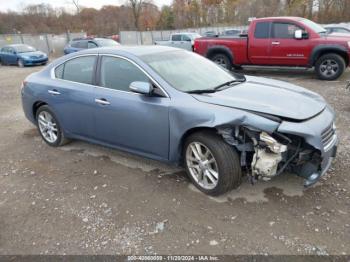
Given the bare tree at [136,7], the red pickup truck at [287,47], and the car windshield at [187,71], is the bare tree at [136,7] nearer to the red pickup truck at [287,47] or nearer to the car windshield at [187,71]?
the red pickup truck at [287,47]

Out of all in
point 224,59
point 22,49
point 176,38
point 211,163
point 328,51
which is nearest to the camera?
point 211,163

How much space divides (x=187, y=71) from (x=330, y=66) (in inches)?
275

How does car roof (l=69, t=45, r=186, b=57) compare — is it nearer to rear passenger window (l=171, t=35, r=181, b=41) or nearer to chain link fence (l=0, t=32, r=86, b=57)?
rear passenger window (l=171, t=35, r=181, b=41)

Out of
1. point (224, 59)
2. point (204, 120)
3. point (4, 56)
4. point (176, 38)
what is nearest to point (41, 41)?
point (4, 56)

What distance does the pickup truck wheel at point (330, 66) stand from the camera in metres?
8.97

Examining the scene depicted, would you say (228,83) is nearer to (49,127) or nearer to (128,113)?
(128,113)

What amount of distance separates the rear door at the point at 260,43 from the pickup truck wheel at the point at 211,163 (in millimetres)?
7447

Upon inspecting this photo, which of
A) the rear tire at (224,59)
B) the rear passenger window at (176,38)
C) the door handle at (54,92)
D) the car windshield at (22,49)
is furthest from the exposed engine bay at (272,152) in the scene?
the car windshield at (22,49)

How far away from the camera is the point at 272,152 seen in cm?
304

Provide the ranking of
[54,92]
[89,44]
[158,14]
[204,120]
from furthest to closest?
[158,14] → [89,44] → [54,92] → [204,120]

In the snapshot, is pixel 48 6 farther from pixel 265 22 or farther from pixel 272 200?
pixel 272 200

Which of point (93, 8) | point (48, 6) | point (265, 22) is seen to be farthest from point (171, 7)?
point (265, 22)

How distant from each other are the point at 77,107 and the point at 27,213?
1.59m

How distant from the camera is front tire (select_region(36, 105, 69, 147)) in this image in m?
4.95
